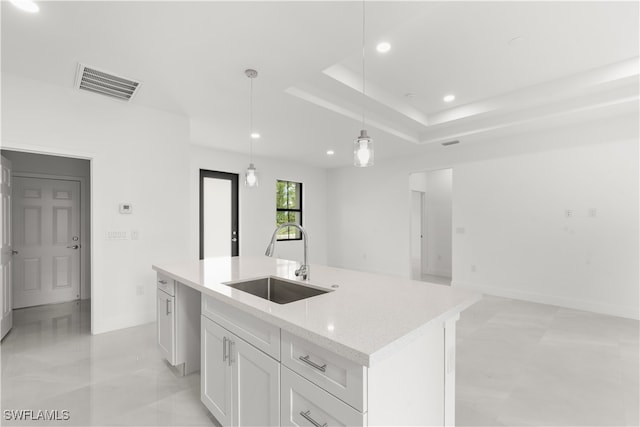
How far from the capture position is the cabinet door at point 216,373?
1.58m

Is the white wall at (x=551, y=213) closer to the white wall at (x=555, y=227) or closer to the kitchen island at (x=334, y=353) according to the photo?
the white wall at (x=555, y=227)

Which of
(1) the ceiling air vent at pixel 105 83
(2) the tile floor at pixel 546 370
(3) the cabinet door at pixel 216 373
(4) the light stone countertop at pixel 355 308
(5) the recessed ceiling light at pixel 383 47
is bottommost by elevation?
(2) the tile floor at pixel 546 370

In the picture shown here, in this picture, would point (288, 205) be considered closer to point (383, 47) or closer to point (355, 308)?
point (383, 47)

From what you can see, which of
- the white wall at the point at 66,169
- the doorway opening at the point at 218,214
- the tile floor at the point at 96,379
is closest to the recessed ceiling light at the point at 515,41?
the tile floor at the point at 96,379

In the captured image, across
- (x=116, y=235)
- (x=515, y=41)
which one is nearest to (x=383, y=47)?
(x=515, y=41)

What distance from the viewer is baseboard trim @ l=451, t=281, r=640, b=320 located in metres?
3.60

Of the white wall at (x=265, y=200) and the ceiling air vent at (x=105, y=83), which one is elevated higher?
the ceiling air vent at (x=105, y=83)

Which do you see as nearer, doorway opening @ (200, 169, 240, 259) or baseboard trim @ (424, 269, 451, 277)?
doorway opening @ (200, 169, 240, 259)

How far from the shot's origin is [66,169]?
4172mm

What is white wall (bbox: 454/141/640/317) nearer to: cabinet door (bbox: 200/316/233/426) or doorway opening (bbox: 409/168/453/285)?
doorway opening (bbox: 409/168/453/285)

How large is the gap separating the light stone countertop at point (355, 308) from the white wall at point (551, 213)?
3553 mm

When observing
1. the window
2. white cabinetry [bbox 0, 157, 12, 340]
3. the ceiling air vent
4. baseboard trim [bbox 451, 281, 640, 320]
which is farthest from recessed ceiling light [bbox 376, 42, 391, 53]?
the window

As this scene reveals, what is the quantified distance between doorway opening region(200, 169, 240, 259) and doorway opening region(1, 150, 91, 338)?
167cm

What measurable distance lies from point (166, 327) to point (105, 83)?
7.61 feet
